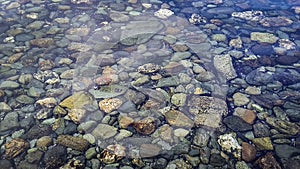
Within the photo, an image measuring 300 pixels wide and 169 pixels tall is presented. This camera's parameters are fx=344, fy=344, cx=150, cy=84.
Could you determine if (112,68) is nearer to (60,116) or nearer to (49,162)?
(60,116)

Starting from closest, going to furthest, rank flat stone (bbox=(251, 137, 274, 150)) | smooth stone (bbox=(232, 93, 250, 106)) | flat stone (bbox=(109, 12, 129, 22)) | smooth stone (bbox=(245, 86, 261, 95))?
flat stone (bbox=(251, 137, 274, 150)) → smooth stone (bbox=(232, 93, 250, 106)) → smooth stone (bbox=(245, 86, 261, 95)) → flat stone (bbox=(109, 12, 129, 22))

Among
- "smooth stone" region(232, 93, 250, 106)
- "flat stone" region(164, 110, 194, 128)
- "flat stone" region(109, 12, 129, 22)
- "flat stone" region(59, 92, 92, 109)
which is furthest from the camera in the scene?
"flat stone" region(109, 12, 129, 22)

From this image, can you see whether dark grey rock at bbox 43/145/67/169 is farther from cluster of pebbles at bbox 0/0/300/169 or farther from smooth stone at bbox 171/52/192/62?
smooth stone at bbox 171/52/192/62

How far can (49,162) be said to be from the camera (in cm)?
301

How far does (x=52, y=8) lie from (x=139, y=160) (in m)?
3.20

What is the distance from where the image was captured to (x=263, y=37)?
4742 millimetres

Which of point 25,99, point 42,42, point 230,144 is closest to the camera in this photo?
point 230,144

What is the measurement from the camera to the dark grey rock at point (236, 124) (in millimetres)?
3408

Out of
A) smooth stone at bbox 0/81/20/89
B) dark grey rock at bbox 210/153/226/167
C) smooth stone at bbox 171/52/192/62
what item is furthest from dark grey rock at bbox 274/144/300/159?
smooth stone at bbox 0/81/20/89

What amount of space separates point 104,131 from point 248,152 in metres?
1.36

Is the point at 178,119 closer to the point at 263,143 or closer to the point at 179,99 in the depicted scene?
the point at 179,99

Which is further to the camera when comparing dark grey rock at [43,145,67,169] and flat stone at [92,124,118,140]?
flat stone at [92,124,118,140]

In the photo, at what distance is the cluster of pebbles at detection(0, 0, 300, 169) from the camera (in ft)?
10.3

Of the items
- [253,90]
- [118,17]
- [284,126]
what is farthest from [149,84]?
[118,17]
